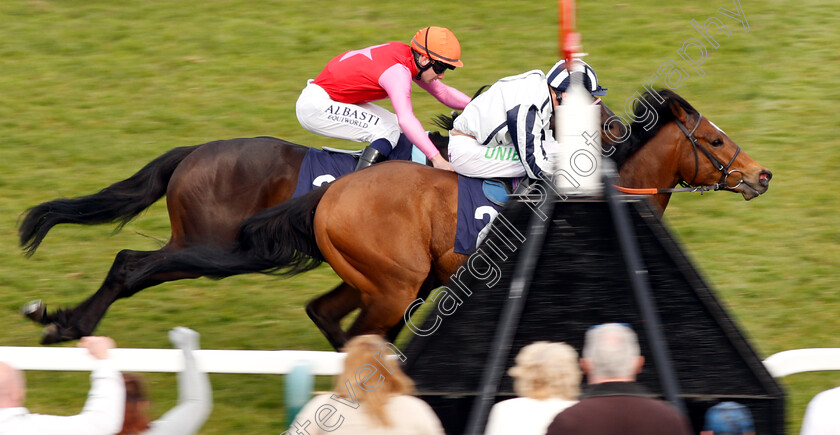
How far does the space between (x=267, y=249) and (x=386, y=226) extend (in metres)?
0.65

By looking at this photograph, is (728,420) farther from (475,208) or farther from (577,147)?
(475,208)

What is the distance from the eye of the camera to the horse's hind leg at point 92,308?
5277mm

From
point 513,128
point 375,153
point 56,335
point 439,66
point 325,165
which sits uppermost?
point 439,66

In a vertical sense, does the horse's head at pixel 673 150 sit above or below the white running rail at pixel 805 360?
above

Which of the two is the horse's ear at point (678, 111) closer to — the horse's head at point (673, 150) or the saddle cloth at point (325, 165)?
the horse's head at point (673, 150)

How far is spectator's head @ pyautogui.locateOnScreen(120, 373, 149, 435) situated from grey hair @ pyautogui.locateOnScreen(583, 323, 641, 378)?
1441 mm

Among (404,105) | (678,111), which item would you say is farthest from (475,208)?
(678,111)

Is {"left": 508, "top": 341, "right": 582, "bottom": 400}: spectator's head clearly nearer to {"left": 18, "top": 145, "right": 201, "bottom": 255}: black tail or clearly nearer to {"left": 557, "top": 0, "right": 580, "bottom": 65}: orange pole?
{"left": 557, "top": 0, "right": 580, "bottom": 65}: orange pole

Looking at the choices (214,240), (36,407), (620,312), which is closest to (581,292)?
(620,312)

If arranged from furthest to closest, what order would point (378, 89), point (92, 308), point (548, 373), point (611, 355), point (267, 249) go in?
1. point (378, 89)
2. point (92, 308)
3. point (267, 249)
4. point (548, 373)
5. point (611, 355)

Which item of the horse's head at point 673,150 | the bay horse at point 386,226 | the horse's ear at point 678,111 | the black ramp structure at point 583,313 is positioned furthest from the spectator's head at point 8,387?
the horse's ear at point 678,111

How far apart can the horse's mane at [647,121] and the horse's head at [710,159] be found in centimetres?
2

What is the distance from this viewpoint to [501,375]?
3225mm

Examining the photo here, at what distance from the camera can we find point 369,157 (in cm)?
525
